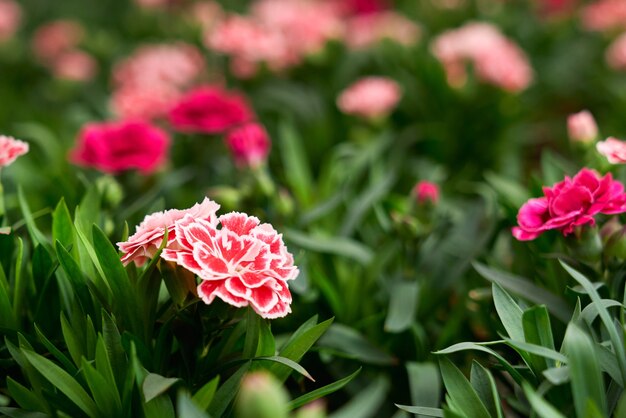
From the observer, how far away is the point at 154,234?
88 centimetres

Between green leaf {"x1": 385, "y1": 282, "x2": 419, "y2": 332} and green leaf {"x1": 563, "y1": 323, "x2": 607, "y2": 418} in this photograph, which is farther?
green leaf {"x1": 385, "y1": 282, "x2": 419, "y2": 332}

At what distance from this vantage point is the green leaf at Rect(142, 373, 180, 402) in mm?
786

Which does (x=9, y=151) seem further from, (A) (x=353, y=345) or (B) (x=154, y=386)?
(A) (x=353, y=345)

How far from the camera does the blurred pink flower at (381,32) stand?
2371 mm

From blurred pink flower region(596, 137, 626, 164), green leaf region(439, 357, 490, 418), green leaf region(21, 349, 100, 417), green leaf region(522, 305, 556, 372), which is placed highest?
blurred pink flower region(596, 137, 626, 164)

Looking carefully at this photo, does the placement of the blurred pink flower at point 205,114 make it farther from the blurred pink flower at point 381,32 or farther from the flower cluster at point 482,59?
the blurred pink flower at point 381,32

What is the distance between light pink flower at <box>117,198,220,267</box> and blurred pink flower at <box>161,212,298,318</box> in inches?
0.9

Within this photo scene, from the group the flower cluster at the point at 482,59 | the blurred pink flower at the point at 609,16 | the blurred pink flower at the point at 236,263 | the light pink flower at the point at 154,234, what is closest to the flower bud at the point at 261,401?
the blurred pink flower at the point at 236,263

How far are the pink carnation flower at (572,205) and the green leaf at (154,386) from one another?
0.52 meters

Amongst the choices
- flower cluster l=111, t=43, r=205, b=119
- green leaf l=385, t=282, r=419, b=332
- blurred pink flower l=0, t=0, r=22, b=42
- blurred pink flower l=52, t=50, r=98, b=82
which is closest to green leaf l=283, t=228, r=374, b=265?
green leaf l=385, t=282, r=419, b=332

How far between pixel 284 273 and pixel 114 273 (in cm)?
22

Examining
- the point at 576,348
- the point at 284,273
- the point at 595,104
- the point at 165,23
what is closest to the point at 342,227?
the point at 284,273

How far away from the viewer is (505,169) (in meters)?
1.80

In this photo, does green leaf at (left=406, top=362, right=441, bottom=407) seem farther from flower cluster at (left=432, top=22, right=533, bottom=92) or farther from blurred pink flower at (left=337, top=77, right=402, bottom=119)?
flower cluster at (left=432, top=22, right=533, bottom=92)
